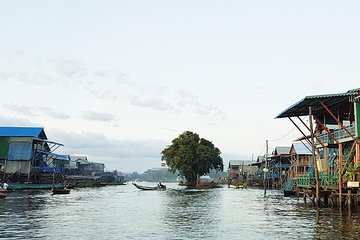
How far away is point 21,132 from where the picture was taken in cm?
7912

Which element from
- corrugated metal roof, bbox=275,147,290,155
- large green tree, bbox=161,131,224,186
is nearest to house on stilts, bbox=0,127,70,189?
large green tree, bbox=161,131,224,186

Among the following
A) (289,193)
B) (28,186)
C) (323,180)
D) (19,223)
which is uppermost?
(323,180)

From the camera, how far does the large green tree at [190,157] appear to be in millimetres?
99000

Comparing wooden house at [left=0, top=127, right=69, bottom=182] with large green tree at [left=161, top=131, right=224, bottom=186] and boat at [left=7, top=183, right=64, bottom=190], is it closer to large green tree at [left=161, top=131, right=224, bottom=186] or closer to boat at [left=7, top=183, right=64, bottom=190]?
boat at [left=7, top=183, right=64, bottom=190]

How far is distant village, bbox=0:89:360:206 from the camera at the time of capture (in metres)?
35.9

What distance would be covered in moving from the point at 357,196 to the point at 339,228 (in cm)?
1100

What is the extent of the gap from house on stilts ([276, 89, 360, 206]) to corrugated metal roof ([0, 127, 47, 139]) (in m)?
52.9

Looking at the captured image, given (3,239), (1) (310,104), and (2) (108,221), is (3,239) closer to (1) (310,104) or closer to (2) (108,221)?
(2) (108,221)

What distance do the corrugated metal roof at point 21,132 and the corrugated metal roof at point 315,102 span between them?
173 feet

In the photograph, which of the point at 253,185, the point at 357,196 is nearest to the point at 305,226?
the point at 357,196

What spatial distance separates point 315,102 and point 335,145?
6160 mm

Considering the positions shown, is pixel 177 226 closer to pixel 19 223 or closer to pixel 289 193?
pixel 19 223

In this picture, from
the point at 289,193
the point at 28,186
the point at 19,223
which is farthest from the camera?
the point at 28,186

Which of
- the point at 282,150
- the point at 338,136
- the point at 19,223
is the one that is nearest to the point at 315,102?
the point at 338,136
